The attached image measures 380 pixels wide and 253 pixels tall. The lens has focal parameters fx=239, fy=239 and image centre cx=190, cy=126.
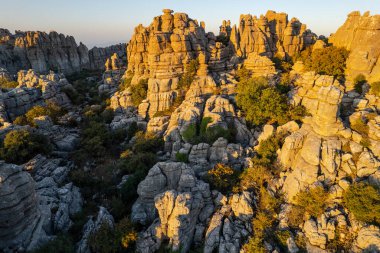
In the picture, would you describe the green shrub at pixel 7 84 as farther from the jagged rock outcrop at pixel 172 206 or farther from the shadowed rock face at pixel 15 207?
the jagged rock outcrop at pixel 172 206

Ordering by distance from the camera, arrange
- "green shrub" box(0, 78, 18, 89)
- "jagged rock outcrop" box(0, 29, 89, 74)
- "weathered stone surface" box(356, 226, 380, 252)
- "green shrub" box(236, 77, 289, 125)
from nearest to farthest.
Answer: "weathered stone surface" box(356, 226, 380, 252) → "green shrub" box(236, 77, 289, 125) → "green shrub" box(0, 78, 18, 89) → "jagged rock outcrop" box(0, 29, 89, 74)

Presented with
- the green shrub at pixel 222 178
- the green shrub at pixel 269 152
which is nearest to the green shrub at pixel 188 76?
the green shrub at pixel 269 152

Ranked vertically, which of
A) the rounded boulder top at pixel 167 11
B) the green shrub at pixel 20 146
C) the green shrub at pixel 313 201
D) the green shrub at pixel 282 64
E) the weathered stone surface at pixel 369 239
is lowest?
the weathered stone surface at pixel 369 239

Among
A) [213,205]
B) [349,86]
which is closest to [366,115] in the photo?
[349,86]

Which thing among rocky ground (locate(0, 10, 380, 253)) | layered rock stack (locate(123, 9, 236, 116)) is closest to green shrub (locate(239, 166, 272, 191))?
rocky ground (locate(0, 10, 380, 253))

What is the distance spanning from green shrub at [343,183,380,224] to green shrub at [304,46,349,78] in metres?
21.3

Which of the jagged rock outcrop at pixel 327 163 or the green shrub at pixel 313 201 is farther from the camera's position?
the green shrub at pixel 313 201

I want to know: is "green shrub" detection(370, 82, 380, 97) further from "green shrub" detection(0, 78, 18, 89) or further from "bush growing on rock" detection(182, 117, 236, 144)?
"green shrub" detection(0, 78, 18, 89)

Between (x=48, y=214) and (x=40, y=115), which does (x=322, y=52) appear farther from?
(x=40, y=115)

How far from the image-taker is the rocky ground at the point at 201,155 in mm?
19234

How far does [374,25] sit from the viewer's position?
33719mm

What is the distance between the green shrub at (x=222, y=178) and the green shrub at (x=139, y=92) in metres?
23.1

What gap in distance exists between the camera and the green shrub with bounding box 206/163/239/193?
2303 cm

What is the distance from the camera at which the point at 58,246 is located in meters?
18.2
